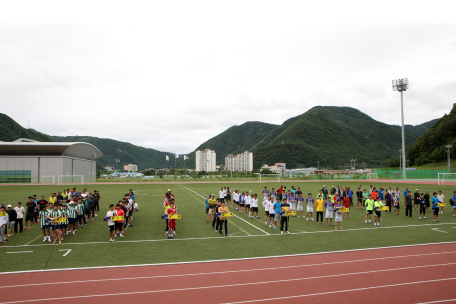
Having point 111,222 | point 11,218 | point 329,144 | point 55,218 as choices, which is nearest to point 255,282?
point 111,222

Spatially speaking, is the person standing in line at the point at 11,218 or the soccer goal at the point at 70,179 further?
the soccer goal at the point at 70,179

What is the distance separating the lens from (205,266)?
357 inches

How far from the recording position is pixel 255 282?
25.8 feet

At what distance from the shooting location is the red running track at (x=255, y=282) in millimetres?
6910

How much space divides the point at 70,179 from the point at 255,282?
5618 centimetres

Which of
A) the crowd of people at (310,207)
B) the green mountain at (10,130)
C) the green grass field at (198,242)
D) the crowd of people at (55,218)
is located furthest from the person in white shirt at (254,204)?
the green mountain at (10,130)

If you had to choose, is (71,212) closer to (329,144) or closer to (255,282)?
(255,282)

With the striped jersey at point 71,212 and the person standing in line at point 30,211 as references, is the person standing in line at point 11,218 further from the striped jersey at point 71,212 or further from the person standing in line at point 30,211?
the striped jersey at point 71,212

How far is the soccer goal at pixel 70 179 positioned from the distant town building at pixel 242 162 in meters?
96.5

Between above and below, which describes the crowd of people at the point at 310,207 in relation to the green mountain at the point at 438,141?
below

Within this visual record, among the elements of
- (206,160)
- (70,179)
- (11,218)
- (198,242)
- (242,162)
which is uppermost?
(206,160)

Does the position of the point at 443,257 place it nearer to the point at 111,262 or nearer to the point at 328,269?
the point at 328,269

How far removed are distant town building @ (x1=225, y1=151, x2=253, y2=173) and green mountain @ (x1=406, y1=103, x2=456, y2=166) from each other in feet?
249

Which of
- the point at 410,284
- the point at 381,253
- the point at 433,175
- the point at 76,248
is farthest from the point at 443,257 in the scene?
the point at 433,175
